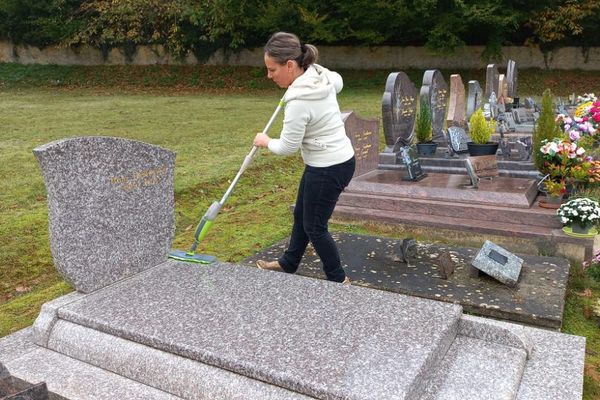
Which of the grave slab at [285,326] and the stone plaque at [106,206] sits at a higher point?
the stone plaque at [106,206]

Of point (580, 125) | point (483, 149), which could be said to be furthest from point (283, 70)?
point (580, 125)

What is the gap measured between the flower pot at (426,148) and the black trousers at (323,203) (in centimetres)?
409

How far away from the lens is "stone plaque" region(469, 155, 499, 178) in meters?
7.06

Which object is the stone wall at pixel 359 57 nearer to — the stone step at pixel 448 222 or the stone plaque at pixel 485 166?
the stone plaque at pixel 485 166

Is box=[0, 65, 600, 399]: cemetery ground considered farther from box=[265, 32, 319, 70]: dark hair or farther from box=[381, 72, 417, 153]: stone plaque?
box=[265, 32, 319, 70]: dark hair

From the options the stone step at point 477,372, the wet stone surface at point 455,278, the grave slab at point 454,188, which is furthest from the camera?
the grave slab at point 454,188

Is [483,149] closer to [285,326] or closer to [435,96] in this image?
[435,96]

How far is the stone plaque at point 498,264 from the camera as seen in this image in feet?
14.4

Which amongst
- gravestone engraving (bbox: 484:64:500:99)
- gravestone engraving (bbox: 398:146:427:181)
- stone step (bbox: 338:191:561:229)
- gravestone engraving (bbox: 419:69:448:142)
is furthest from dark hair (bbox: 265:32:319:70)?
gravestone engraving (bbox: 484:64:500:99)

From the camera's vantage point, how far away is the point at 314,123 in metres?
3.81

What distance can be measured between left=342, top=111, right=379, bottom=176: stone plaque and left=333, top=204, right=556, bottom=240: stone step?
2.74 feet

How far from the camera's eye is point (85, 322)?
3.46 metres

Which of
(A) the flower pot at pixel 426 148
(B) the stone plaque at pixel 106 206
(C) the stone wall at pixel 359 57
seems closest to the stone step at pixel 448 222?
(A) the flower pot at pixel 426 148

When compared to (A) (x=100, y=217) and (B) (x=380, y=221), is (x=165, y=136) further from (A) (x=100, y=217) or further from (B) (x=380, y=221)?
(A) (x=100, y=217)
